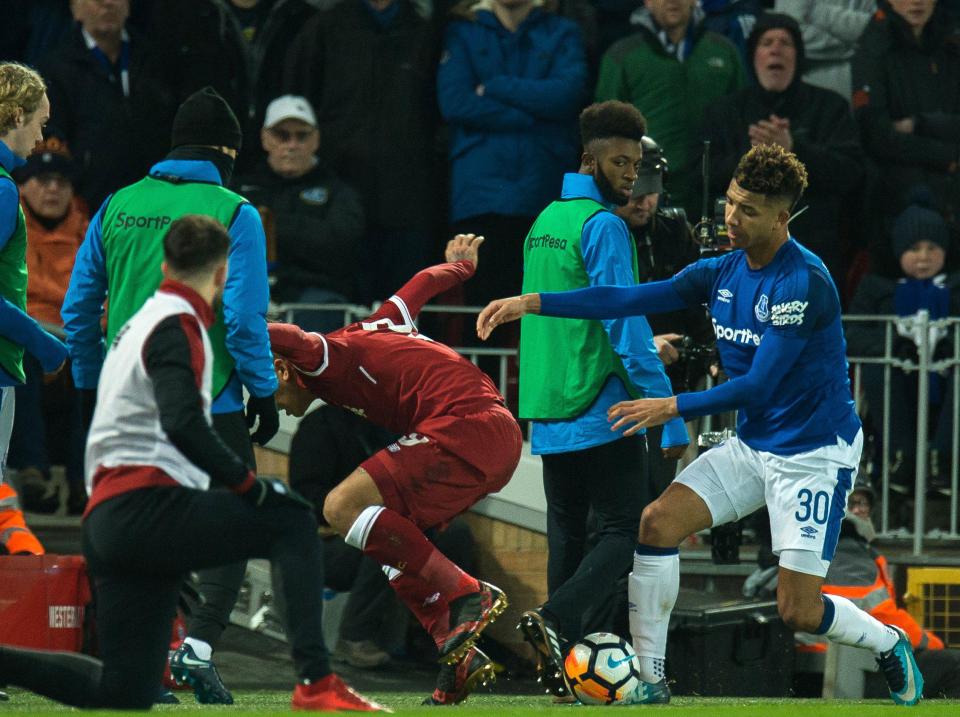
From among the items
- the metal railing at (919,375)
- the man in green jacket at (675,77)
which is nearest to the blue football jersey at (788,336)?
the metal railing at (919,375)

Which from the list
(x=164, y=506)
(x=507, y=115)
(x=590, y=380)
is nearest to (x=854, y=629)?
(x=590, y=380)

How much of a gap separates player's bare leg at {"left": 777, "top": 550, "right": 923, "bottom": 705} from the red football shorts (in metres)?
1.16

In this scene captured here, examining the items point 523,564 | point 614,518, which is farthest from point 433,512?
point 523,564

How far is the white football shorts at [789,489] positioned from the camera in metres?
6.79

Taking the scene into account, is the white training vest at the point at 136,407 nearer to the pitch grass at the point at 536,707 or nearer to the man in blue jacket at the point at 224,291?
the pitch grass at the point at 536,707

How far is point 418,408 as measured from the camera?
6875 millimetres

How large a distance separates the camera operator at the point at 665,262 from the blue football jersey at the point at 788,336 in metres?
0.84

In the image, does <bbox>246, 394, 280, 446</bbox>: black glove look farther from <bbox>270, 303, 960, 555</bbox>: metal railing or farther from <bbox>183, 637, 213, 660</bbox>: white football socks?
<bbox>270, 303, 960, 555</bbox>: metal railing

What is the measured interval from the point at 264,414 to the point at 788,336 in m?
1.96

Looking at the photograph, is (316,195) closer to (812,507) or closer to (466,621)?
(466,621)

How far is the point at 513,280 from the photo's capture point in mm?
10688

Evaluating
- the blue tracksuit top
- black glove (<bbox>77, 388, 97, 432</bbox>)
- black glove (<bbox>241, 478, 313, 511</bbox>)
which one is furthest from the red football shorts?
black glove (<bbox>77, 388, 97, 432</bbox>)

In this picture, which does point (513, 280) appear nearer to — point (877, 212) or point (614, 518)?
point (877, 212)

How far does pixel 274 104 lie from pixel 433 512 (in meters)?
4.20
